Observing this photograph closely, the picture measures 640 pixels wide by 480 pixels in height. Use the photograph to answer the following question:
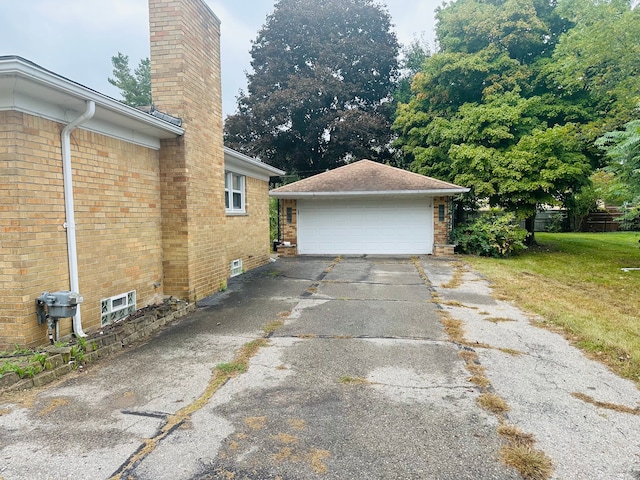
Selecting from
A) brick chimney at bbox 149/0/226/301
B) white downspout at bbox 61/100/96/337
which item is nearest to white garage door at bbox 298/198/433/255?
brick chimney at bbox 149/0/226/301

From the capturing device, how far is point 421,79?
57.9 feet

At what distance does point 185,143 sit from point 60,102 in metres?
2.13

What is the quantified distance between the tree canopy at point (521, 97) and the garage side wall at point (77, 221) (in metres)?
11.7

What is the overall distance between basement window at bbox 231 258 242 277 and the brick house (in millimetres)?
1713

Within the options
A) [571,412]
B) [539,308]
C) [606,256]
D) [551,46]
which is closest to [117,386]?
[571,412]

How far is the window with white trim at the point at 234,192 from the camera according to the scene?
9.38m

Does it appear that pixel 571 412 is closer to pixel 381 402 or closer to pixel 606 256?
pixel 381 402

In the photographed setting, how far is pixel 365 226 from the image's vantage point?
46.2 ft

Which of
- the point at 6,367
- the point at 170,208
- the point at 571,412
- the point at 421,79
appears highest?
the point at 421,79

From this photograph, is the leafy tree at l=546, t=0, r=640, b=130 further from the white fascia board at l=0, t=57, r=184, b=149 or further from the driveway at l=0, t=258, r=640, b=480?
the white fascia board at l=0, t=57, r=184, b=149

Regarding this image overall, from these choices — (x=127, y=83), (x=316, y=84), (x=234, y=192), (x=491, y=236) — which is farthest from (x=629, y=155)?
(x=127, y=83)

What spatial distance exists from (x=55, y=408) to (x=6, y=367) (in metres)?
0.78

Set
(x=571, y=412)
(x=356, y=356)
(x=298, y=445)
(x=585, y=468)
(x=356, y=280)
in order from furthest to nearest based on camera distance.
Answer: (x=356, y=280), (x=356, y=356), (x=571, y=412), (x=298, y=445), (x=585, y=468)

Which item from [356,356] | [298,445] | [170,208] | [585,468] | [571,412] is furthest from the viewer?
[170,208]
